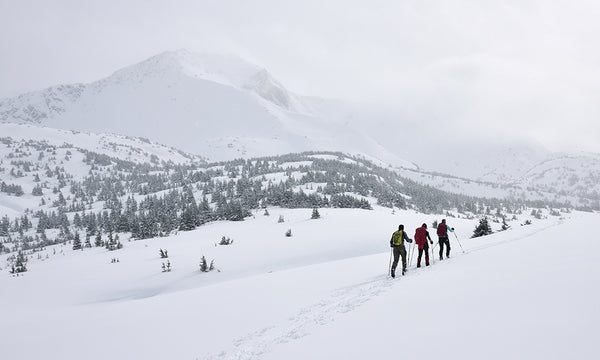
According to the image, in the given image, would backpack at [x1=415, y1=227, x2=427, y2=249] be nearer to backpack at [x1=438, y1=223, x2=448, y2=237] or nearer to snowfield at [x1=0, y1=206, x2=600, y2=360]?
backpack at [x1=438, y1=223, x2=448, y2=237]

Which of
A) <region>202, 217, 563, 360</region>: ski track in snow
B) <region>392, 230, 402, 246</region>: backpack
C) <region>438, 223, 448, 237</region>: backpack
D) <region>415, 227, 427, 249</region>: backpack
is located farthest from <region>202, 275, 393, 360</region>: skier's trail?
<region>438, 223, 448, 237</region>: backpack

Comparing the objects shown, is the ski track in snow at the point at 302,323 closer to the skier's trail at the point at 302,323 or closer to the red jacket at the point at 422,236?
the skier's trail at the point at 302,323

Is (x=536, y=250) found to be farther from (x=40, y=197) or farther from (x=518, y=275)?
(x=40, y=197)

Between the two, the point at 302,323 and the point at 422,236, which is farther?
the point at 422,236

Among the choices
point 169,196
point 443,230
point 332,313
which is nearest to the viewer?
point 332,313

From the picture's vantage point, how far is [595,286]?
6688 millimetres

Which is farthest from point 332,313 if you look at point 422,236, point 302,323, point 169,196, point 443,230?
point 169,196

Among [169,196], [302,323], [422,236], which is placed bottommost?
[302,323]

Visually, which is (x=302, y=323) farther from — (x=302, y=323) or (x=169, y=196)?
(x=169, y=196)

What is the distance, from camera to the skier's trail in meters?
7.82

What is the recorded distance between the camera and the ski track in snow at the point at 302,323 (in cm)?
782

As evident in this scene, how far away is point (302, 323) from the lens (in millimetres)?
8977

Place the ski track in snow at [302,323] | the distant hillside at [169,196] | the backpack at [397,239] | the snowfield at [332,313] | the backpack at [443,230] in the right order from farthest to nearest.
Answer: the distant hillside at [169,196] → the backpack at [443,230] → the backpack at [397,239] → the ski track in snow at [302,323] → the snowfield at [332,313]

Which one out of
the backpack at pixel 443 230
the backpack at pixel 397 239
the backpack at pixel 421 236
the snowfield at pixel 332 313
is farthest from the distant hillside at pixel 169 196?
the backpack at pixel 443 230
